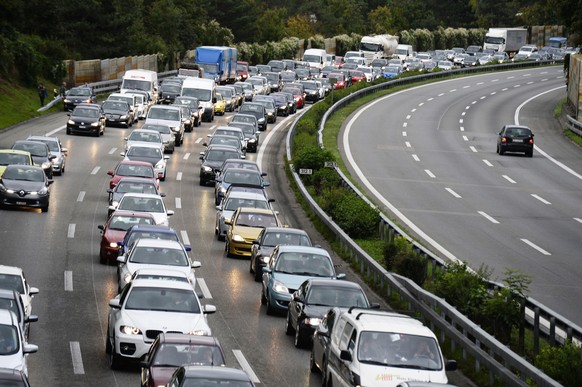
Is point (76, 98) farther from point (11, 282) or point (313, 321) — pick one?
point (313, 321)

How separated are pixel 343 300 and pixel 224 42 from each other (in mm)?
110982

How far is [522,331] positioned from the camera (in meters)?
22.7

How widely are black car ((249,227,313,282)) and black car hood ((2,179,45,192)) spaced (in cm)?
1018

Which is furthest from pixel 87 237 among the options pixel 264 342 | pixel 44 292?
pixel 264 342

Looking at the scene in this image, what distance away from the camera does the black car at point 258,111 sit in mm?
72625

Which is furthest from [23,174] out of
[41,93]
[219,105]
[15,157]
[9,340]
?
[219,105]

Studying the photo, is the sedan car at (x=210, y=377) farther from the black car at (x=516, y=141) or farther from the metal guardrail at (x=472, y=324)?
the black car at (x=516, y=141)

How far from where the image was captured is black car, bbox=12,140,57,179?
46688 millimetres

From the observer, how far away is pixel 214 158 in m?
51.1

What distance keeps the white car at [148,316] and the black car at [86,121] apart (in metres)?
40.4

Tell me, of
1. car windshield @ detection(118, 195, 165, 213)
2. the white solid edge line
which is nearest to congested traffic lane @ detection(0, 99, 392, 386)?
the white solid edge line

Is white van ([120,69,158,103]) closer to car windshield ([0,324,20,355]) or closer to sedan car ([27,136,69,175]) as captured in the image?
sedan car ([27,136,69,175])

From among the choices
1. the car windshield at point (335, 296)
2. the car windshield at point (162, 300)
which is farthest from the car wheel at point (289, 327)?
the car windshield at point (162, 300)

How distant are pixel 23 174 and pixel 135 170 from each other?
5141 millimetres
